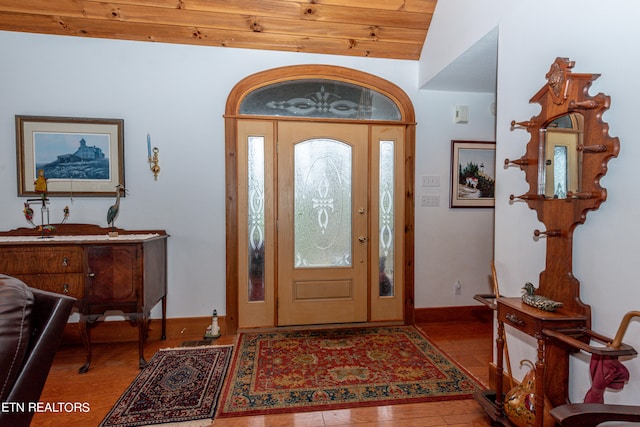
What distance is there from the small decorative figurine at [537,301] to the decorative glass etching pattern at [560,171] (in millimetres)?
516

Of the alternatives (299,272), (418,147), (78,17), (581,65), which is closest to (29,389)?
(299,272)

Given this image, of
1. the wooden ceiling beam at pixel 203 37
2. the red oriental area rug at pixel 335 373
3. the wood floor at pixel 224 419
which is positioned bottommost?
the wood floor at pixel 224 419

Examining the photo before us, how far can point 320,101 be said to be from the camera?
130 inches

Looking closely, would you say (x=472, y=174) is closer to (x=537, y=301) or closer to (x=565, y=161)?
(x=565, y=161)

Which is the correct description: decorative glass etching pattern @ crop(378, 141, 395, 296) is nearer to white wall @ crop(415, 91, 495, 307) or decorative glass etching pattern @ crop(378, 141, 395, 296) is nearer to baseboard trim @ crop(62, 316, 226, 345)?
white wall @ crop(415, 91, 495, 307)

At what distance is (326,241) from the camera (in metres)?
3.32

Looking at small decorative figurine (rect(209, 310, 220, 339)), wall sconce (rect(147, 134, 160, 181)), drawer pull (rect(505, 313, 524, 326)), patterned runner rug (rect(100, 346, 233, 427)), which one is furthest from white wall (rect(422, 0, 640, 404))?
wall sconce (rect(147, 134, 160, 181))

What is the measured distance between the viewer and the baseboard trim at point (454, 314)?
11.4ft

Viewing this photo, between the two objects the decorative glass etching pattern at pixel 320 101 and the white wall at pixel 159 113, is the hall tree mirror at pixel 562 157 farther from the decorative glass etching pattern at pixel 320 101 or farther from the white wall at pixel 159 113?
the white wall at pixel 159 113

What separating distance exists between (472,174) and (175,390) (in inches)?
133

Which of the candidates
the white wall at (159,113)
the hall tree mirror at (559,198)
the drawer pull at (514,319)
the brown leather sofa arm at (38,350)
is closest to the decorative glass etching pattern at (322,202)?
the white wall at (159,113)

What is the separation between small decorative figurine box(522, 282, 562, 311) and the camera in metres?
Result: 1.60

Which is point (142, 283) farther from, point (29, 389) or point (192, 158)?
point (29, 389)

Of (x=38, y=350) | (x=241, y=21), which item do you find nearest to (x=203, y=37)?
(x=241, y=21)
